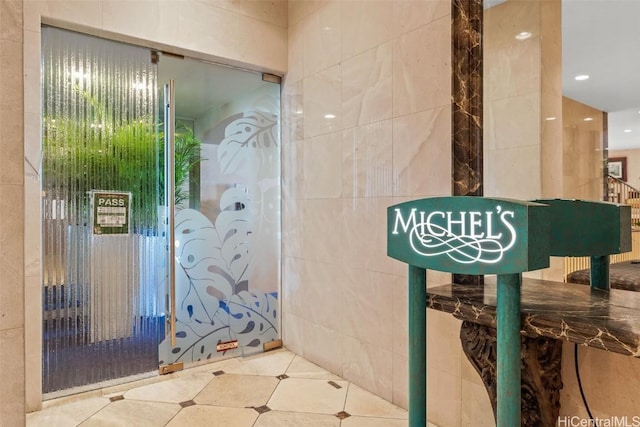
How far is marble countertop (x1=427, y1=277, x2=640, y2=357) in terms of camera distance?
1.13 metres

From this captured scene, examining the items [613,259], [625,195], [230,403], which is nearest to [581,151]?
[625,195]

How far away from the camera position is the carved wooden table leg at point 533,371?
150 cm

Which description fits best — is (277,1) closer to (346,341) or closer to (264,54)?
(264,54)

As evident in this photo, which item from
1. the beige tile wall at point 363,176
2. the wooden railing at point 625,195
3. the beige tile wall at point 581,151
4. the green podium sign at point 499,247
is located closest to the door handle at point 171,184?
the beige tile wall at point 363,176

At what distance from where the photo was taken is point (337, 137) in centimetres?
288

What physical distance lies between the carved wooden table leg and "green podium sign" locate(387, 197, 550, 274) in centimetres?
49

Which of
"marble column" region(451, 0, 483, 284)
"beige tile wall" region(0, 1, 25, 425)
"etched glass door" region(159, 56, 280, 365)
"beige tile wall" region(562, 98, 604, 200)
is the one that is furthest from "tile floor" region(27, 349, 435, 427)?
"beige tile wall" region(562, 98, 604, 200)

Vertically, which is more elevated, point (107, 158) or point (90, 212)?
point (107, 158)

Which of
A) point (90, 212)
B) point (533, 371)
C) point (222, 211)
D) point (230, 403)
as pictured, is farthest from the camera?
point (222, 211)

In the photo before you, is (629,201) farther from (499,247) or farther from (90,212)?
(90,212)

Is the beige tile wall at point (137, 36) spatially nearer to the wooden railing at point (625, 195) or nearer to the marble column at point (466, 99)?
the marble column at point (466, 99)

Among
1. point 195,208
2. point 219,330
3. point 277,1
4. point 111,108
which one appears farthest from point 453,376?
point 277,1

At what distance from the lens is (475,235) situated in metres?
1.20

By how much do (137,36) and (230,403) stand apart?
2442 millimetres
